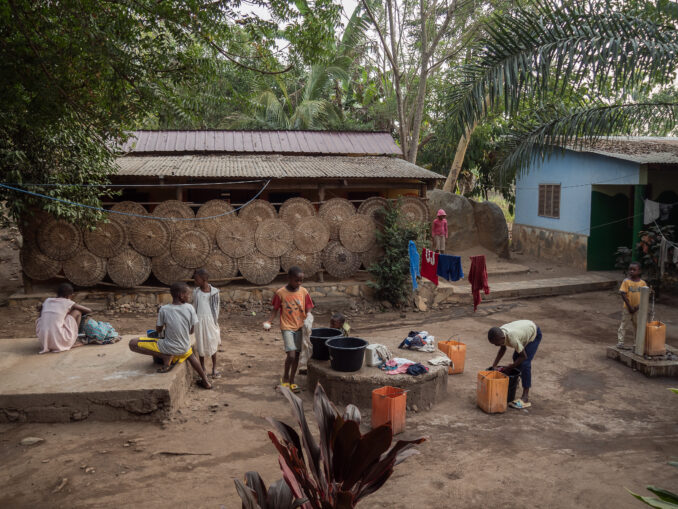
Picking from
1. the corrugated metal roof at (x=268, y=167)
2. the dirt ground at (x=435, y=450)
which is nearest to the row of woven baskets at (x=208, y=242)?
the corrugated metal roof at (x=268, y=167)

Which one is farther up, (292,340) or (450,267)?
(450,267)

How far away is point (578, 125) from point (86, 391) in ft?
29.9

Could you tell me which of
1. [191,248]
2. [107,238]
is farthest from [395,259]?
[107,238]

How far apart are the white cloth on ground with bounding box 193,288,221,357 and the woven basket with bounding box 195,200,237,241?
169 inches

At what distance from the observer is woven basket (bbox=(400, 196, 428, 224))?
36.6 feet

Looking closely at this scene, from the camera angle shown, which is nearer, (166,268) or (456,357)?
(456,357)

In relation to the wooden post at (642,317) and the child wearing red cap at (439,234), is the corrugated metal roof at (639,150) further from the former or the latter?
the wooden post at (642,317)

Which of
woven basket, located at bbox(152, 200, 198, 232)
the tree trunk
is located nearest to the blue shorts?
woven basket, located at bbox(152, 200, 198, 232)

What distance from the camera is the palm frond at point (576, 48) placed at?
7.10 metres

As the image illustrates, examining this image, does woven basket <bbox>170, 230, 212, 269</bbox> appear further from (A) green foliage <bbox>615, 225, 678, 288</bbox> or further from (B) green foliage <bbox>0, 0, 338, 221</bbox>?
(A) green foliage <bbox>615, 225, 678, 288</bbox>

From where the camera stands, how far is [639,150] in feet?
41.0

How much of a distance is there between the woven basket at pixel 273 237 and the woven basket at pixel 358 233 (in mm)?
1219

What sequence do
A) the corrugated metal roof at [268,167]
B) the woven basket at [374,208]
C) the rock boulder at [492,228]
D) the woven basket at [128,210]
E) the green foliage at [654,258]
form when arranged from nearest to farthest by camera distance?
the woven basket at [128,210] < the corrugated metal roof at [268,167] < the green foliage at [654,258] < the woven basket at [374,208] < the rock boulder at [492,228]

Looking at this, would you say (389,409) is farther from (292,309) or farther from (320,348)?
(292,309)
